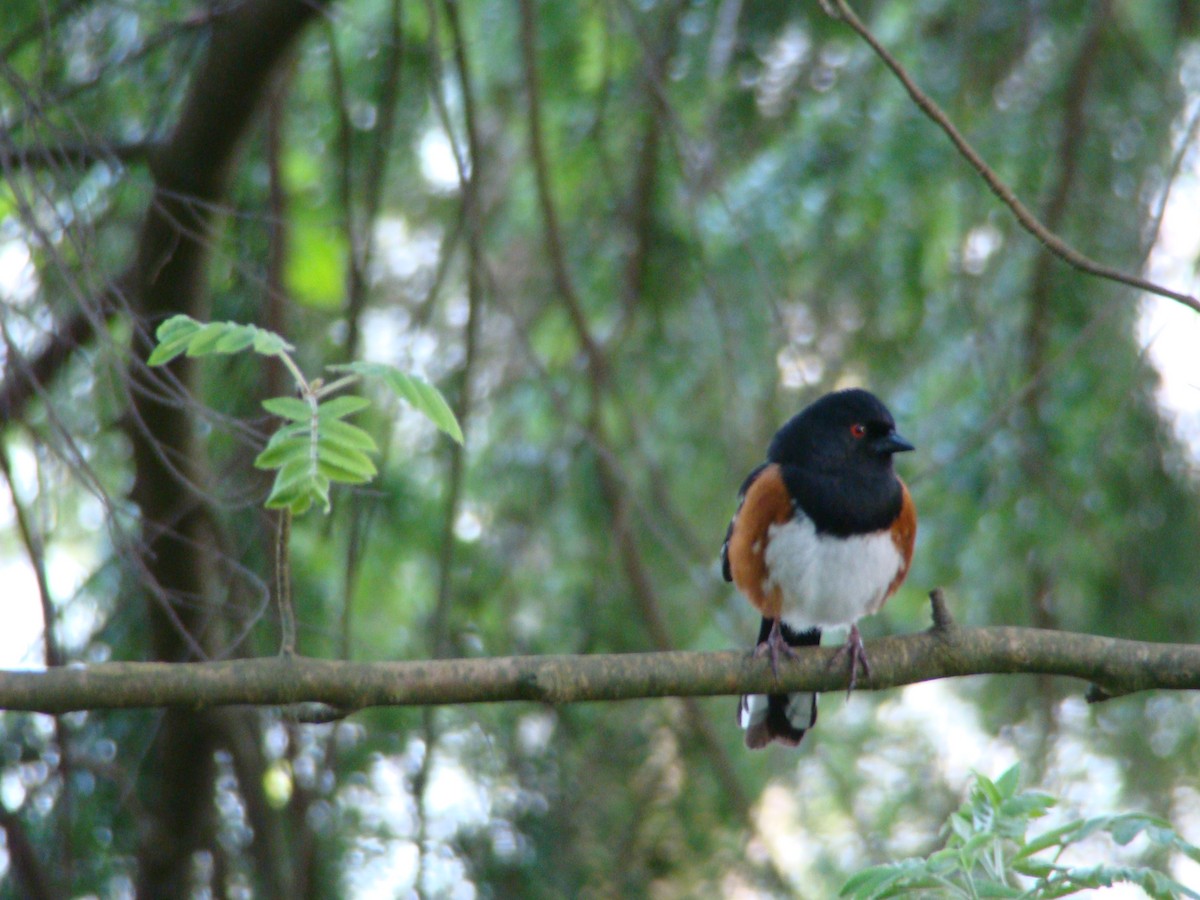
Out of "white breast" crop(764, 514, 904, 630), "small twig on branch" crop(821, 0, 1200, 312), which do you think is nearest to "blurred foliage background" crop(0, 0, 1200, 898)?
"white breast" crop(764, 514, 904, 630)

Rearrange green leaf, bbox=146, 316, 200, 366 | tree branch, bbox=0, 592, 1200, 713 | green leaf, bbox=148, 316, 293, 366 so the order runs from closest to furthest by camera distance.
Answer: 1. green leaf, bbox=148, 316, 293, 366
2. green leaf, bbox=146, 316, 200, 366
3. tree branch, bbox=0, 592, 1200, 713

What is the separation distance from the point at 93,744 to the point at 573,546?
1.49 metres

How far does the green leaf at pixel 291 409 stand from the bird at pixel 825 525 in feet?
5.74

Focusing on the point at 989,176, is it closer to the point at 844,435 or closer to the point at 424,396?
the point at 424,396

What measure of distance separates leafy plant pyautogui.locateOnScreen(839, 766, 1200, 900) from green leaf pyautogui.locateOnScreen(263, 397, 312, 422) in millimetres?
896

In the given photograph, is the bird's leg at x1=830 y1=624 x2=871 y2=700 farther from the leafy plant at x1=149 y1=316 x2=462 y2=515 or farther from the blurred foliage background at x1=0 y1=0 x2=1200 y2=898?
the leafy plant at x1=149 y1=316 x2=462 y2=515

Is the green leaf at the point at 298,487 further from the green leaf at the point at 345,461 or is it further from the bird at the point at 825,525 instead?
the bird at the point at 825,525

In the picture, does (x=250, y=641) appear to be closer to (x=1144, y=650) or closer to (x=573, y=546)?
(x=573, y=546)

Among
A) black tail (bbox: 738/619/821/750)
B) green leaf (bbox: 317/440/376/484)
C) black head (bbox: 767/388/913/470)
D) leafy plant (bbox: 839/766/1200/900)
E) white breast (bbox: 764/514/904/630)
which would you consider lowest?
leafy plant (bbox: 839/766/1200/900)

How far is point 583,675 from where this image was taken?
203cm

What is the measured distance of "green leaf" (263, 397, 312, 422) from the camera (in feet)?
4.93

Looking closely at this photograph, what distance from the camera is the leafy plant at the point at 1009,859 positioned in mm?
1505

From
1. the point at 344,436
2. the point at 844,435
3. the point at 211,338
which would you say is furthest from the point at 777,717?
the point at 211,338

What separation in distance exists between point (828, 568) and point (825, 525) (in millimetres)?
103
